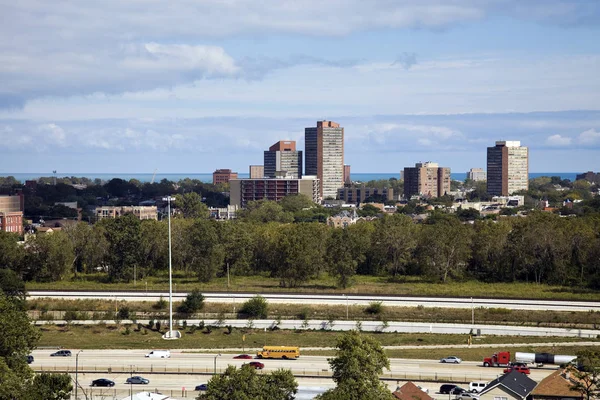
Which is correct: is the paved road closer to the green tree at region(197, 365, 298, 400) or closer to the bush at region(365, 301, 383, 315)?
the bush at region(365, 301, 383, 315)

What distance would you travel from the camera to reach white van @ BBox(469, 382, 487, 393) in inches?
1503

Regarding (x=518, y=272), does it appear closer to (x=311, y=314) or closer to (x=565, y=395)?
(x=311, y=314)

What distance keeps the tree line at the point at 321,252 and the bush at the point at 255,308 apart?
12006 mm

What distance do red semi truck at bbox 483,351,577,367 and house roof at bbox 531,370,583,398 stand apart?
7993mm

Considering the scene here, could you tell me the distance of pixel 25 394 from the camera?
3184 cm

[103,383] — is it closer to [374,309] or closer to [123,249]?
[374,309]

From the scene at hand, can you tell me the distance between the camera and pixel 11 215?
408ft

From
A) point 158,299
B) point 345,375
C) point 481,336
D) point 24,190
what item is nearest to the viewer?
point 345,375

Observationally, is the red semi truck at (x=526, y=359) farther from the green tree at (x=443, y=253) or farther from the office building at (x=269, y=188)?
the office building at (x=269, y=188)

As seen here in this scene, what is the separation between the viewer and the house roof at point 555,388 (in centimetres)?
3591

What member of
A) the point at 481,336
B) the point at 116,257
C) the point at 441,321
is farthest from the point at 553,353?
the point at 116,257

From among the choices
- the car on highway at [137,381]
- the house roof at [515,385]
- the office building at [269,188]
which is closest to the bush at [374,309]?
the house roof at [515,385]

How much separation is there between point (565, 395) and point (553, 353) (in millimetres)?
12524

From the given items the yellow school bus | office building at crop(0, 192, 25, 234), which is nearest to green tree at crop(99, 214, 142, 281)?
the yellow school bus
